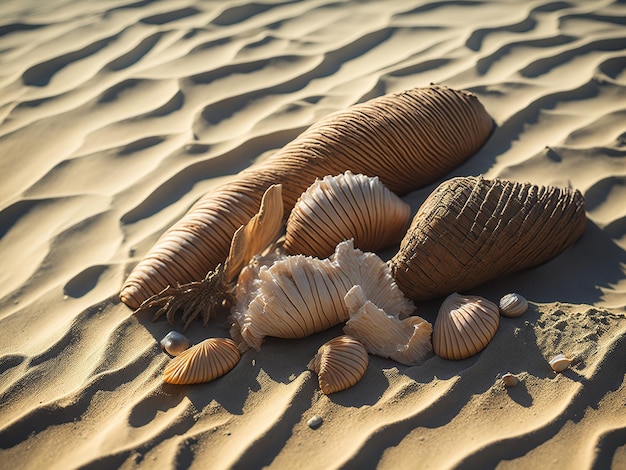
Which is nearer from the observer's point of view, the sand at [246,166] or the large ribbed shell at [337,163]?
the sand at [246,166]

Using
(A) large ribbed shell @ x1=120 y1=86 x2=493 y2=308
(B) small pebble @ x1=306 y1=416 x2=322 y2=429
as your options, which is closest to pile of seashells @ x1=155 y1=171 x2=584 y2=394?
(B) small pebble @ x1=306 y1=416 x2=322 y2=429

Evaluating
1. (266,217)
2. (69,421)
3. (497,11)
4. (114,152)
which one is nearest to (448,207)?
(266,217)

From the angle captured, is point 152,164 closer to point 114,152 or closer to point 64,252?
point 114,152

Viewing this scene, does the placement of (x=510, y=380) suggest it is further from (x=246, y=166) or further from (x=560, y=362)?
(x=246, y=166)

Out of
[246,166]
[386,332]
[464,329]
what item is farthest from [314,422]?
[246,166]

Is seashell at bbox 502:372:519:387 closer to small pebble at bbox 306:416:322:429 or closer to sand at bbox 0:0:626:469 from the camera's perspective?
sand at bbox 0:0:626:469

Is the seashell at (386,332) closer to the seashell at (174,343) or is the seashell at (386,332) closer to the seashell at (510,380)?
the seashell at (510,380)

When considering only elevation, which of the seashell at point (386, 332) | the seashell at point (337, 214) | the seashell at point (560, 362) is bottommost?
the seashell at point (560, 362)

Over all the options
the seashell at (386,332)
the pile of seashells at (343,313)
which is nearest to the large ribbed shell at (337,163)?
the pile of seashells at (343,313)
